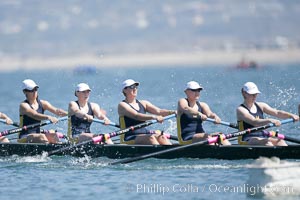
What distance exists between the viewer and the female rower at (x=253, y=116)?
16.0m

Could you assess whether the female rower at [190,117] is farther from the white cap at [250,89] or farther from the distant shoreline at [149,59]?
the distant shoreline at [149,59]

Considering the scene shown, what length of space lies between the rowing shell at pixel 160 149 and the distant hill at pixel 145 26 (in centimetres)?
11787

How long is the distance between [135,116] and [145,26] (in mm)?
151581

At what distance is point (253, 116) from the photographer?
16.1 metres

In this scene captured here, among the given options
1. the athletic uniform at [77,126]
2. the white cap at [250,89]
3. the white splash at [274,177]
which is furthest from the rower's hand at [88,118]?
the white splash at [274,177]

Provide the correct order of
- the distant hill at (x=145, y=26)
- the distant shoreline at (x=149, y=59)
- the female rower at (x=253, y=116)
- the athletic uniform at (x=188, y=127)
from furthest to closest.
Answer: the distant hill at (x=145, y=26), the distant shoreline at (x=149, y=59), the athletic uniform at (x=188, y=127), the female rower at (x=253, y=116)

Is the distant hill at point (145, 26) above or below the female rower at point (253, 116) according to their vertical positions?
above

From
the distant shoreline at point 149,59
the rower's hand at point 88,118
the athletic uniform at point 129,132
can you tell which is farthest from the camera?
the distant shoreline at point 149,59

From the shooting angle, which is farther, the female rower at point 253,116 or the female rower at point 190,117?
the female rower at point 190,117

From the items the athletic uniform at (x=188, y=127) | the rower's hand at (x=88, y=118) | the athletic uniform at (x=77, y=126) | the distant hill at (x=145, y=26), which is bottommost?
the athletic uniform at (x=188, y=127)

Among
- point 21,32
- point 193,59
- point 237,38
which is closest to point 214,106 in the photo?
point 193,59

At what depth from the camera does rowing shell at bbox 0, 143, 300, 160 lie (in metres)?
15.6

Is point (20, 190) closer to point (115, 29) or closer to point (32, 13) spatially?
point (115, 29)

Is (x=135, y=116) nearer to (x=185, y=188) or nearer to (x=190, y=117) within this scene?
(x=190, y=117)
